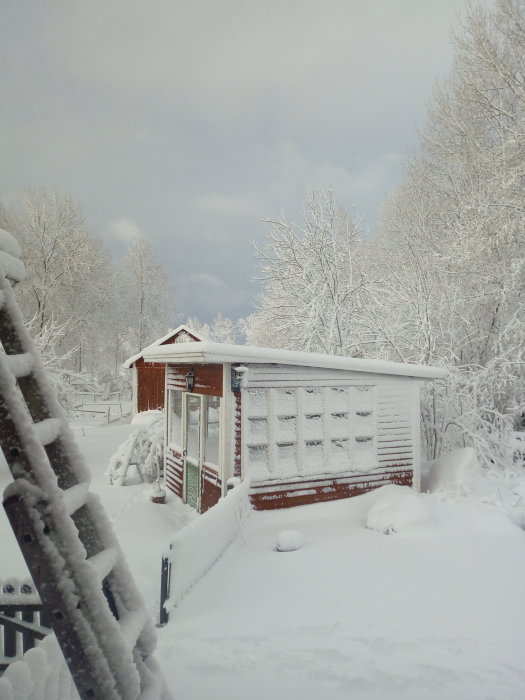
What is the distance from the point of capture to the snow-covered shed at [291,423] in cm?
719

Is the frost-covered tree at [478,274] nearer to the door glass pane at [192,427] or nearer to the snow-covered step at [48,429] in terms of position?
the door glass pane at [192,427]

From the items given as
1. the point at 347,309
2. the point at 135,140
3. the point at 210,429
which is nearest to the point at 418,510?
the point at 210,429

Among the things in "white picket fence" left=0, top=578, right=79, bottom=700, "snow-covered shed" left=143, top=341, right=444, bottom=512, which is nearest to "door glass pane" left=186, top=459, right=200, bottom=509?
"snow-covered shed" left=143, top=341, right=444, bottom=512

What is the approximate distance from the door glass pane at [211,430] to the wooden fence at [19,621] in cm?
448

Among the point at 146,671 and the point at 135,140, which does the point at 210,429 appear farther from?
the point at 135,140

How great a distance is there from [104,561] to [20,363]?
0.90 metres

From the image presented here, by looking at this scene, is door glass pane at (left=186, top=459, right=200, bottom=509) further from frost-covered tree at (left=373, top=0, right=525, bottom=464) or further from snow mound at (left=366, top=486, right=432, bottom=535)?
frost-covered tree at (left=373, top=0, right=525, bottom=464)

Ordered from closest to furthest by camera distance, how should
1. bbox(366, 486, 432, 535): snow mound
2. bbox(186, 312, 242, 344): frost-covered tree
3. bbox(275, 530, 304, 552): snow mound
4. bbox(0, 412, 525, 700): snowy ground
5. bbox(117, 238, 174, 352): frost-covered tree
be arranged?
bbox(0, 412, 525, 700): snowy ground, bbox(275, 530, 304, 552): snow mound, bbox(366, 486, 432, 535): snow mound, bbox(117, 238, 174, 352): frost-covered tree, bbox(186, 312, 242, 344): frost-covered tree

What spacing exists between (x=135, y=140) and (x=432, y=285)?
11056cm

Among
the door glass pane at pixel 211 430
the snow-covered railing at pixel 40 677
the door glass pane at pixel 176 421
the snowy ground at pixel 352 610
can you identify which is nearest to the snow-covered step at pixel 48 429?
the snow-covered railing at pixel 40 677

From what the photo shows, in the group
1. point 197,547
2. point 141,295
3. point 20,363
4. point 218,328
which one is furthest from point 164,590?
point 218,328

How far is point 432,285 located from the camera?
13.8 m

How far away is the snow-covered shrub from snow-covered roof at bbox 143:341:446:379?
3022 millimetres

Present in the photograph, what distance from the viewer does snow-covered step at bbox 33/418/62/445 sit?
1.66m
